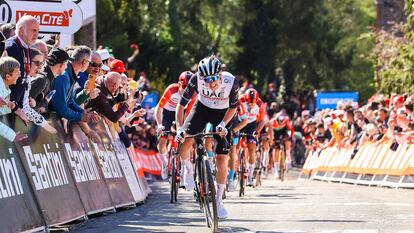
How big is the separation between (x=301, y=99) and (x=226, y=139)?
4890cm

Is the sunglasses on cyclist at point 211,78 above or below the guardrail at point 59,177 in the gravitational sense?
above

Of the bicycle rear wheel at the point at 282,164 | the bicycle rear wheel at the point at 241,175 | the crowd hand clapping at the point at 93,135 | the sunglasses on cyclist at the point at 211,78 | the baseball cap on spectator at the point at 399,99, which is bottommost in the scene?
the bicycle rear wheel at the point at 282,164

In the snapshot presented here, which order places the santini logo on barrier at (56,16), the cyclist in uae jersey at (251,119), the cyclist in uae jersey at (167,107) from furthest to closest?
1. the cyclist in uae jersey at (251,119)
2. the cyclist in uae jersey at (167,107)
3. the santini logo on barrier at (56,16)

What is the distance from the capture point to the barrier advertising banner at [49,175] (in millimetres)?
14172

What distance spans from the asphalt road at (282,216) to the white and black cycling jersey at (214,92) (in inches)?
57.5

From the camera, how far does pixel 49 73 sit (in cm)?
1641

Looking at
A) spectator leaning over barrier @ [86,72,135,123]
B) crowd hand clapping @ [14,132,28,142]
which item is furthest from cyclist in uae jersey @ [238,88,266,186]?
crowd hand clapping @ [14,132,28,142]

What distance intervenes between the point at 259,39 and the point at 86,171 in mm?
50420

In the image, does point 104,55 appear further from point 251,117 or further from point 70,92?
point 70,92

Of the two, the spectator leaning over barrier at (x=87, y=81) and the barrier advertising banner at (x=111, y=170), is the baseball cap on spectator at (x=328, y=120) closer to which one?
the spectator leaning over barrier at (x=87, y=81)

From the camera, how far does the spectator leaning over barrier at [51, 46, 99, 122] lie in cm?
1642

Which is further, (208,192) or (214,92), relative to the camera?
(214,92)

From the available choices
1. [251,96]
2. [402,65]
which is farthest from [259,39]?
[251,96]

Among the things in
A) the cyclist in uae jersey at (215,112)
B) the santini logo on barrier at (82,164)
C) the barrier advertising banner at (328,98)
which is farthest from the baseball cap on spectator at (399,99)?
the barrier advertising banner at (328,98)
